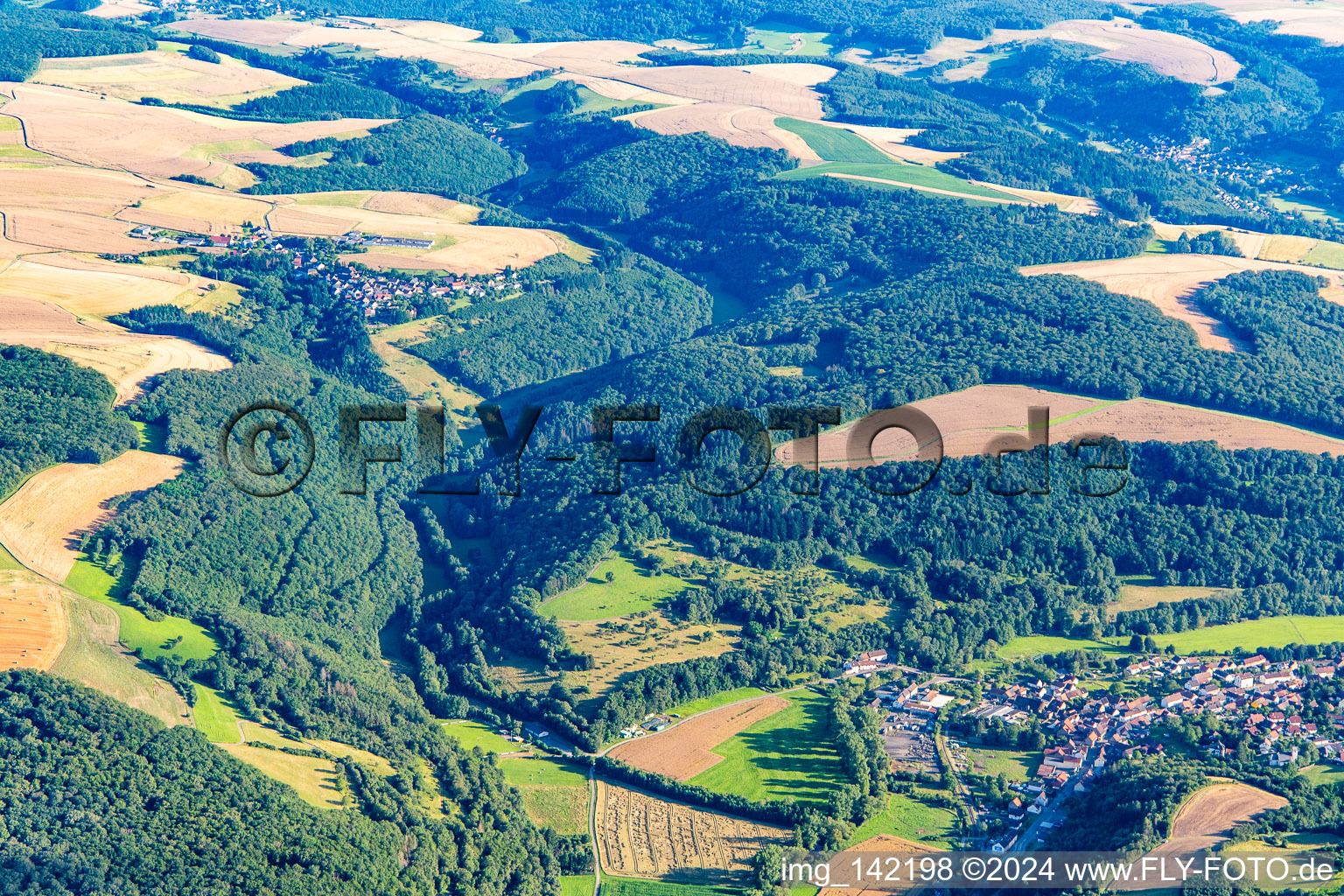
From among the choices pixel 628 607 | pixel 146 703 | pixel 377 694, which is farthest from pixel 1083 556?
pixel 146 703

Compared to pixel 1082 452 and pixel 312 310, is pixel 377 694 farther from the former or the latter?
pixel 312 310

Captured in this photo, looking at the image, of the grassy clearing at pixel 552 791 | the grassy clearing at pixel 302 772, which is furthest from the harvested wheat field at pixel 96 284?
the grassy clearing at pixel 552 791

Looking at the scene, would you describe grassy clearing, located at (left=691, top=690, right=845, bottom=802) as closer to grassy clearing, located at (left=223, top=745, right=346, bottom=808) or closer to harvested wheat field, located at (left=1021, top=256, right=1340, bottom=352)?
grassy clearing, located at (left=223, top=745, right=346, bottom=808)

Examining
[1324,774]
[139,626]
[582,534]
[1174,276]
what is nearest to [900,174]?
[1174,276]

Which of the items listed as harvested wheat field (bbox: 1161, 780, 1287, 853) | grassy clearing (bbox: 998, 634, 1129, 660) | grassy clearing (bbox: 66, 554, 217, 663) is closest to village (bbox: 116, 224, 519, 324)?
grassy clearing (bbox: 66, 554, 217, 663)

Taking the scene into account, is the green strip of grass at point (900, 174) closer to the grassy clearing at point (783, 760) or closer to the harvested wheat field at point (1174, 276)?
the harvested wheat field at point (1174, 276)

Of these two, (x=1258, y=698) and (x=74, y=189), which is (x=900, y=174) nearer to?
(x=74, y=189)

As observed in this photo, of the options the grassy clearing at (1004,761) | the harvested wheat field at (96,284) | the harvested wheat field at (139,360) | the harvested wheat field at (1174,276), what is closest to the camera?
the grassy clearing at (1004,761)
